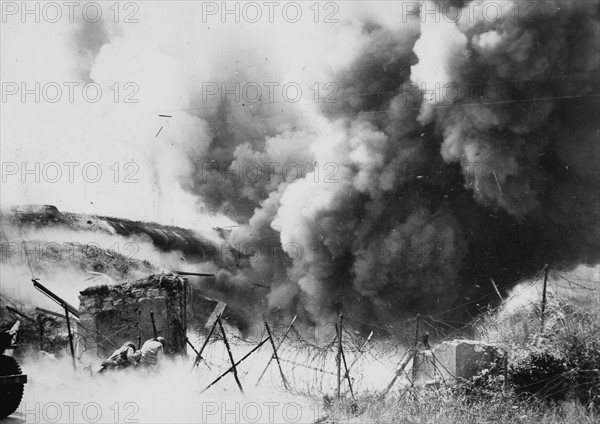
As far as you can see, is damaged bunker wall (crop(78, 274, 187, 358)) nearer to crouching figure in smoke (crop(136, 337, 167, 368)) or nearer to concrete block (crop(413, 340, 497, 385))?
crouching figure in smoke (crop(136, 337, 167, 368))

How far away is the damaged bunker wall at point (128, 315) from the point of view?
1148 centimetres

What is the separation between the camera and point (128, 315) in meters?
11.6

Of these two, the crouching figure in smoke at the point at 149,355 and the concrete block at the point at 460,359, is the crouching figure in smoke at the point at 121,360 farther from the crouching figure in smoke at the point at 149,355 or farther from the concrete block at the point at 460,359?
the concrete block at the point at 460,359

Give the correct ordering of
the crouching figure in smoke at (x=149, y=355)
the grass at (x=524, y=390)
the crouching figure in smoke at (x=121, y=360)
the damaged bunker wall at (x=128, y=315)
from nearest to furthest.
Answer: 1. the grass at (x=524, y=390)
2. the crouching figure in smoke at (x=121, y=360)
3. the crouching figure in smoke at (x=149, y=355)
4. the damaged bunker wall at (x=128, y=315)

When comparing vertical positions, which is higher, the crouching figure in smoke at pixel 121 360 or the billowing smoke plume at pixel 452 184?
the billowing smoke plume at pixel 452 184

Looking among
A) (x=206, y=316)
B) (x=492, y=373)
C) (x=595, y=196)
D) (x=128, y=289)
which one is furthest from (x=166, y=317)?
(x=595, y=196)

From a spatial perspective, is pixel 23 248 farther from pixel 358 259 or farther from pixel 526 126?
pixel 526 126

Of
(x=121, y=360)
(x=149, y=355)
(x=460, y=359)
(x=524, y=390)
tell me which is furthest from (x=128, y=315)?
(x=524, y=390)

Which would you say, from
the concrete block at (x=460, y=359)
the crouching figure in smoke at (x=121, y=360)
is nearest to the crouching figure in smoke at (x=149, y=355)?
the crouching figure in smoke at (x=121, y=360)

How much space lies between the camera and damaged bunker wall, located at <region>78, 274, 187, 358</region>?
11.5 meters

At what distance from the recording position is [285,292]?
22969 mm

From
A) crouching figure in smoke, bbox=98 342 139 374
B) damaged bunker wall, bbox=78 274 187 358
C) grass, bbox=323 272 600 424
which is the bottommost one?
grass, bbox=323 272 600 424

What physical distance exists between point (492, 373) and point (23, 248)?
15.1 m

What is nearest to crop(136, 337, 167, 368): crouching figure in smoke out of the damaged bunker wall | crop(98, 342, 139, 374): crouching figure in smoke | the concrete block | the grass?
crop(98, 342, 139, 374): crouching figure in smoke
